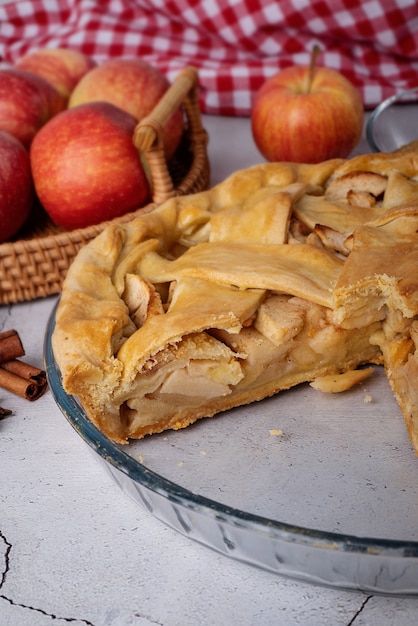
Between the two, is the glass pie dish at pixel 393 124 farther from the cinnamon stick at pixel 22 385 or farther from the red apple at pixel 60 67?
the cinnamon stick at pixel 22 385

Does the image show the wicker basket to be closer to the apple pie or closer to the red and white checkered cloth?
the apple pie

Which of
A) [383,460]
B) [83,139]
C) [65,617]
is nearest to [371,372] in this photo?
[383,460]

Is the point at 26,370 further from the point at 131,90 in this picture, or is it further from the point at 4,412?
the point at 131,90

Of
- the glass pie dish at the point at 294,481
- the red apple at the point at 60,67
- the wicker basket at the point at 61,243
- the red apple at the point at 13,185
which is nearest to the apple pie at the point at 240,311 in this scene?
the glass pie dish at the point at 294,481

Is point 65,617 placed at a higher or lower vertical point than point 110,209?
lower

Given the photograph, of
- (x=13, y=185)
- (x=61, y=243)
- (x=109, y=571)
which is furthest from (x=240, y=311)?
(x=13, y=185)

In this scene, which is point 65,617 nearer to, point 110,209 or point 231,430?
point 231,430

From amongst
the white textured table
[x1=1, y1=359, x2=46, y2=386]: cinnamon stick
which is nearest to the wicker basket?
[x1=1, y1=359, x2=46, y2=386]: cinnamon stick
